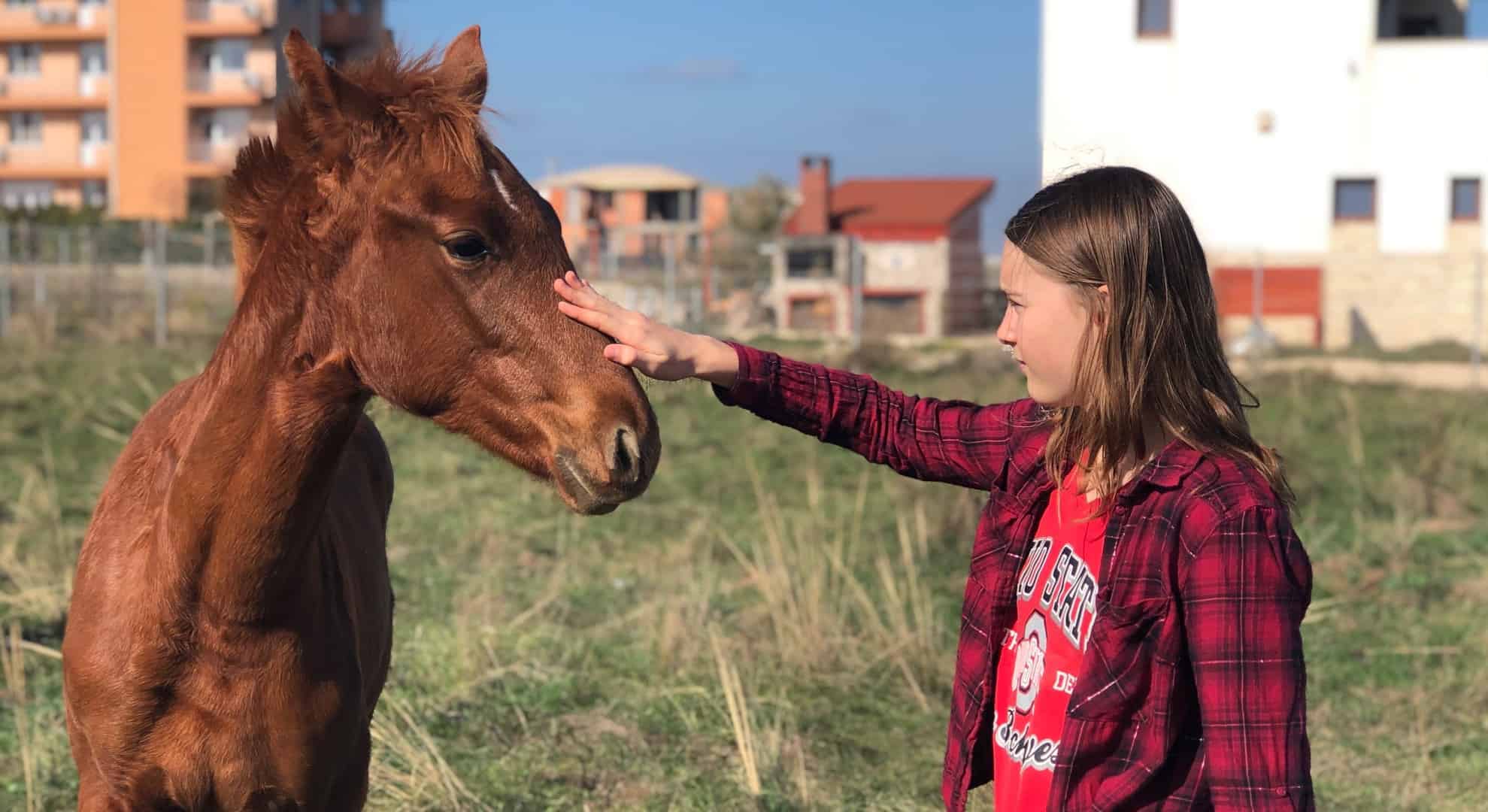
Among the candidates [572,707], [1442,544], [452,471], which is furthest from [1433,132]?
[572,707]

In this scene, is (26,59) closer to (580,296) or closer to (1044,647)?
(580,296)

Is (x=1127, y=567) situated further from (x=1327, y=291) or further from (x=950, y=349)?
(x=1327, y=291)

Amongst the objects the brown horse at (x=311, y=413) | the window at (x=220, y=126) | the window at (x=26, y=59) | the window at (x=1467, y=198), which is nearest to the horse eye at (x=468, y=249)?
the brown horse at (x=311, y=413)

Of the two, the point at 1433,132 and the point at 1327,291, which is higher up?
the point at 1433,132

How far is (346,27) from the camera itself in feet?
64.0

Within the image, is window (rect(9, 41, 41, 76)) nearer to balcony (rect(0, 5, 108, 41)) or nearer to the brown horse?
balcony (rect(0, 5, 108, 41))

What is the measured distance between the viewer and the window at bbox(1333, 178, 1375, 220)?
89.6 ft

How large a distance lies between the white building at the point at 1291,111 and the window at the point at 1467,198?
0.10 feet

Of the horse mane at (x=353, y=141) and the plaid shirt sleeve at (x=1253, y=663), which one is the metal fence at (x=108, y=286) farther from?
the plaid shirt sleeve at (x=1253, y=663)

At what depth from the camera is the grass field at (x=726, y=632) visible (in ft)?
15.0

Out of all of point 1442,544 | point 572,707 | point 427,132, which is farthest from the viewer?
point 1442,544

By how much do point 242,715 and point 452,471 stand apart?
7162 millimetres

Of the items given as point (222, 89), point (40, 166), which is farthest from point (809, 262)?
point (40, 166)

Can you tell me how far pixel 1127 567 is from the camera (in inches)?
82.2
